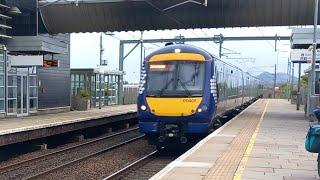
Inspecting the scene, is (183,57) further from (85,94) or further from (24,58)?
(85,94)

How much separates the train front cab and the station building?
8198 millimetres

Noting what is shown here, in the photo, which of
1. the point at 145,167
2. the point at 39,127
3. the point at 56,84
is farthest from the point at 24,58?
the point at 145,167

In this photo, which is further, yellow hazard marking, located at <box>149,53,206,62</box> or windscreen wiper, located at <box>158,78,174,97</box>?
yellow hazard marking, located at <box>149,53,206,62</box>

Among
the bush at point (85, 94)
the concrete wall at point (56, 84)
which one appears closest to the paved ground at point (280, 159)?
the concrete wall at point (56, 84)

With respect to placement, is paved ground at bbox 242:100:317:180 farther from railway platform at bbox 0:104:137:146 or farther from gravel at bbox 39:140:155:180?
railway platform at bbox 0:104:137:146

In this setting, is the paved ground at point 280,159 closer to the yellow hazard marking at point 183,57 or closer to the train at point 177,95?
the train at point 177,95

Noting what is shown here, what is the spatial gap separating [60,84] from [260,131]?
15054mm

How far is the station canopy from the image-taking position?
70.9 feet

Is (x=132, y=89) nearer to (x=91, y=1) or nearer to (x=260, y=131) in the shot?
(x=91, y=1)

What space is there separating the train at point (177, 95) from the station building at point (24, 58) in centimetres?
817

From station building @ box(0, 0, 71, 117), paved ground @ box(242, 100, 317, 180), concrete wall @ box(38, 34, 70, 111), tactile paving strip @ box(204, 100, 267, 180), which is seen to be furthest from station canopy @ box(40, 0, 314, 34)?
tactile paving strip @ box(204, 100, 267, 180)

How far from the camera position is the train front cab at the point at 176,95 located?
14.1 meters

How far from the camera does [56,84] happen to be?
28547 mm

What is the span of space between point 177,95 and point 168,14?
9.08m
